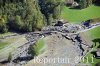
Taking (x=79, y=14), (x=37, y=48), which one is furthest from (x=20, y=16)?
(x=79, y=14)

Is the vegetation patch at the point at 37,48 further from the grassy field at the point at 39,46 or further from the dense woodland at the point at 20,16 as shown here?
the dense woodland at the point at 20,16

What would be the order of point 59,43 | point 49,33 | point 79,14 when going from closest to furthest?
point 59,43
point 49,33
point 79,14

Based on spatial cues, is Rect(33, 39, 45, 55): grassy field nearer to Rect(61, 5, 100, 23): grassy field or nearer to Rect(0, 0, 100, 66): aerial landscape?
Rect(0, 0, 100, 66): aerial landscape

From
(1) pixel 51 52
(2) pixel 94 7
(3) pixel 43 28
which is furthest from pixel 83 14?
(1) pixel 51 52

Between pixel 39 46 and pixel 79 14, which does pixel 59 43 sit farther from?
pixel 79 14

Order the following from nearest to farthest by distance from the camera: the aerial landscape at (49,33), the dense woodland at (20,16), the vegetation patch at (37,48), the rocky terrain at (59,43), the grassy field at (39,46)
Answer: the vegetation patch at (37,48) → the grassy field at (39,46) → the aerial landscape at (49,33) → the rocky terrain at (59,43) → the dense woodland at (20,16)

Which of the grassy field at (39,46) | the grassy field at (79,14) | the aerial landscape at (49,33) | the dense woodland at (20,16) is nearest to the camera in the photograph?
the grassy field at (39,46)

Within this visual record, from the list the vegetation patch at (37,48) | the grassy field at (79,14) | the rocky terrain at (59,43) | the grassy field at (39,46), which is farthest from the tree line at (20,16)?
the grassy field at (79,14)
